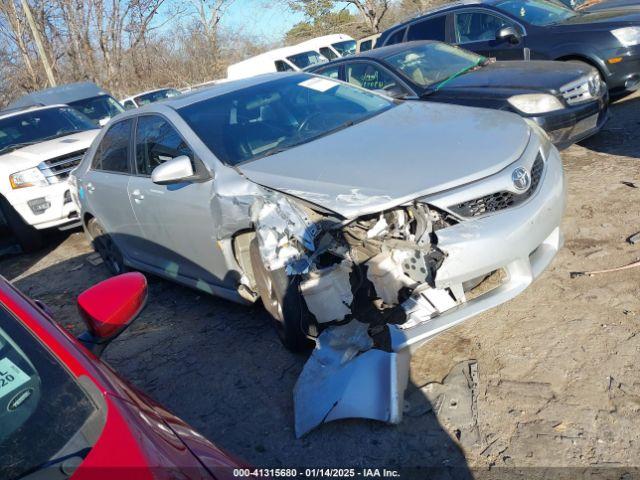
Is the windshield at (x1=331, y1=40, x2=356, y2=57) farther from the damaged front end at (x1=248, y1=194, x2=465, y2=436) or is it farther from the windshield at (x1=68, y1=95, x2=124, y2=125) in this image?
the damaged front end at (x1=248, y1=194, x2=465, y2=436)

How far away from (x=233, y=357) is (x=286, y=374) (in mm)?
526

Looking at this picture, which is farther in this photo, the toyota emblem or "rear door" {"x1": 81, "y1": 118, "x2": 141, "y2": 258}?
"rear door" {"x1": 81, "y1": 118, "x2": 141, "y2": 258}

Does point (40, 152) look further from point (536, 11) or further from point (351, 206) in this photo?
point (536, 11)

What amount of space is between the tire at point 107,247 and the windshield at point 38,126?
121 inches

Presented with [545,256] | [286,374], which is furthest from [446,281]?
[286,374]

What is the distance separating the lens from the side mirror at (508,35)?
737cm

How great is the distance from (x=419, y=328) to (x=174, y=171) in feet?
5.99

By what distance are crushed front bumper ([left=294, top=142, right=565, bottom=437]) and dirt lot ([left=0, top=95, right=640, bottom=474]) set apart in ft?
0.41

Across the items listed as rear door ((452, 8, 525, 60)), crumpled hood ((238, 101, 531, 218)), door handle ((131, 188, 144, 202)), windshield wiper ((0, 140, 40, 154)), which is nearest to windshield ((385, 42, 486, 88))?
rear door ((452, 8, 525, 60))

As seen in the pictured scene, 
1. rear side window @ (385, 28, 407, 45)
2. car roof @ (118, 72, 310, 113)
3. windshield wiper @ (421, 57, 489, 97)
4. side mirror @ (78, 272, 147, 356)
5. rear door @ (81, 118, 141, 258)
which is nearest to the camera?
side mirror @ (78, 272, 147, 356)

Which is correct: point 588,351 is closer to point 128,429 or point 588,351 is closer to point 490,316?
point 490,316

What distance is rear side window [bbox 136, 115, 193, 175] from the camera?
410cm

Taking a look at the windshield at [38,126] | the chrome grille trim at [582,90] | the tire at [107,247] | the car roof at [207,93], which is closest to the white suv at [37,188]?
the windshield at [38,126]

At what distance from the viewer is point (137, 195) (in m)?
4.55
